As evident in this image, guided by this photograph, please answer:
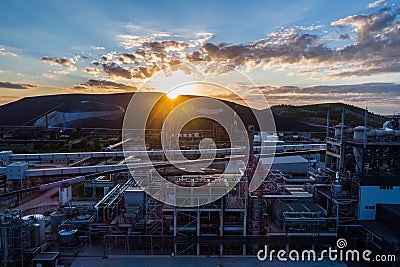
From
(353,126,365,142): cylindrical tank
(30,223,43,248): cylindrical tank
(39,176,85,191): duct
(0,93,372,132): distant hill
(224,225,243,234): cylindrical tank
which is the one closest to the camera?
(30,223,43,248): cylindrical tank

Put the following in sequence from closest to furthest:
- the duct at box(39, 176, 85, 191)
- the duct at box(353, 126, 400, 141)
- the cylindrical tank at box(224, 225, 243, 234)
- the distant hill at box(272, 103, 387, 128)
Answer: the cylindrical tank at box(224, 225, 243, 234) < the duct at box(353, 126, 400, 141) < the duct at box(39, 176, 85, 191) < the distant hill at box(272, 103, 387, 128)

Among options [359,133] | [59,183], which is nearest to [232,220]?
[359,133]

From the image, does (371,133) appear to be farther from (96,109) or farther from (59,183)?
(96,109)

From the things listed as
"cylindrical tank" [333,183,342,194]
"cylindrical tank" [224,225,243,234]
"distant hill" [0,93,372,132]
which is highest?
"distant hill" [0,93,372,132]

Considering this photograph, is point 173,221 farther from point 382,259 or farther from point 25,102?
point 25,102

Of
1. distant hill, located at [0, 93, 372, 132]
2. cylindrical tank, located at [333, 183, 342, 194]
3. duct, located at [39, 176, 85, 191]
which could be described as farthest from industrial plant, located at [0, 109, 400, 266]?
distant hill, located at [0, 93, 372, 132]

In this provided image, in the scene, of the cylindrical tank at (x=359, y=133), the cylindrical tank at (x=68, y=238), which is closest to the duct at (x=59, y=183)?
the cylindrical tank at (x=68, y=238)

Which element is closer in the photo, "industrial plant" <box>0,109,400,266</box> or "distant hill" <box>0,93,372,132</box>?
"industrial plant" <box>0,109,400,266</box>

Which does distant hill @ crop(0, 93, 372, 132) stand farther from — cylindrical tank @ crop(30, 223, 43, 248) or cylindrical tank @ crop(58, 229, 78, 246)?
cylindrical tank @ crop(30, 223, 43, 248)

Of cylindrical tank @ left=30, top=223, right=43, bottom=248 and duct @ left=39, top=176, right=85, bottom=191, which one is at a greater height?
duct @ left=39, top=176, right=85, bottom=191

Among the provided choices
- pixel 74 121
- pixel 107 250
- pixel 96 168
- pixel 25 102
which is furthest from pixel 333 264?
pixel 25 102

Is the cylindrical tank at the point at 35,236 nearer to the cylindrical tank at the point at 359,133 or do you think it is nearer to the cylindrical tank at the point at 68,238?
the cylindrical tank at the point at 68,238
